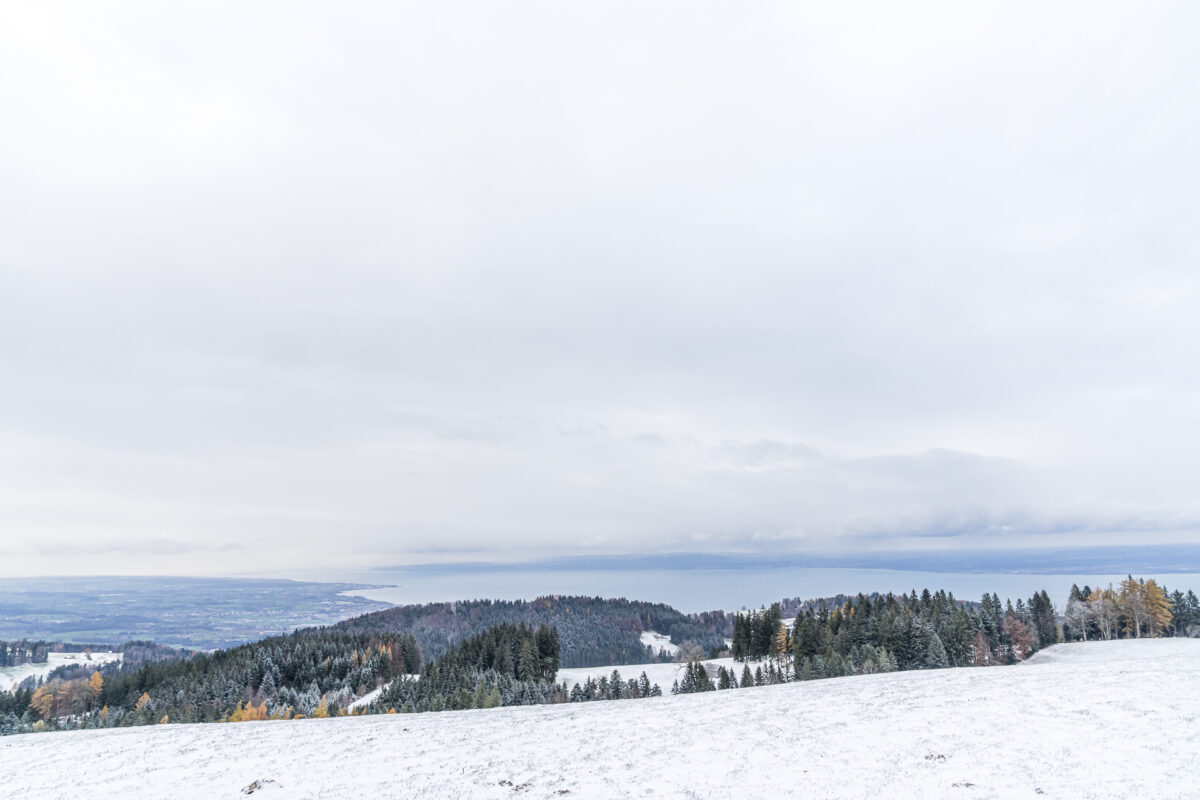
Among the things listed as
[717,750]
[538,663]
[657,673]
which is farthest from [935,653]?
[657,673]

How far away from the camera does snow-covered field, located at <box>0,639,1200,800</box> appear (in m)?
17.8

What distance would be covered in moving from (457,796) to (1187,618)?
128039 millimetres

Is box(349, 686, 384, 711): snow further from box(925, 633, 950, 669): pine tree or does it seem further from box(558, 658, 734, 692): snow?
box(925, 633, 950, 669): pine tree

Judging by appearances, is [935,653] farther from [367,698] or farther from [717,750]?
[367,698]

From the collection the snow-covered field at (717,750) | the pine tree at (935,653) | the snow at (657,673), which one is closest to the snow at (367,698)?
the snow at (657,673)

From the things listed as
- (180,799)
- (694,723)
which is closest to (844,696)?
(694,723)

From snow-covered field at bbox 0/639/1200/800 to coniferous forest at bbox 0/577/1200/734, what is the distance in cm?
3135

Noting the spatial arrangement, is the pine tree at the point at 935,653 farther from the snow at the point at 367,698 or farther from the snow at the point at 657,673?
the snow at the point at 367,698

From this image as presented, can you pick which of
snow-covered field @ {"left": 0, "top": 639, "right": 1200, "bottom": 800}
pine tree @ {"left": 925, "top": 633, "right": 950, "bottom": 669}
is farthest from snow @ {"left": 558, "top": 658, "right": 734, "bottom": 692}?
snow-covered field @ {"left": 0, "top": 639, "right": 1200, "bottom": 800}

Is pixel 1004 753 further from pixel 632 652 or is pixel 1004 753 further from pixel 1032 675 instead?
pixel 632 652

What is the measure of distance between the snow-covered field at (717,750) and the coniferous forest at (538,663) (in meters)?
31.4

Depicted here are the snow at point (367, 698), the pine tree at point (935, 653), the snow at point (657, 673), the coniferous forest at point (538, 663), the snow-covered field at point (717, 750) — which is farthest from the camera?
the snow at point (657, 673)

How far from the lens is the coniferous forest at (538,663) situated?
6756 centimetres

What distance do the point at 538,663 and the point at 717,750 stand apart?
7173 centimetres
